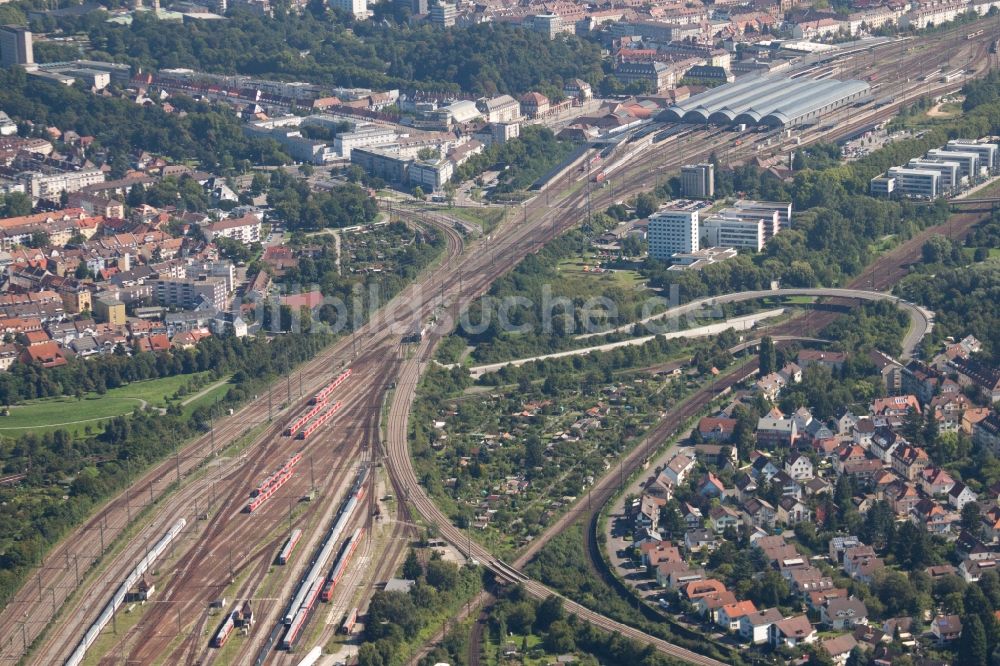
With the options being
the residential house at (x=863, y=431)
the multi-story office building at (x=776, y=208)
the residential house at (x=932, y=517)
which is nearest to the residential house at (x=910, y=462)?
the residential house at (x=863, y=431)

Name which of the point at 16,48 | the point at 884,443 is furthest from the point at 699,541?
the point at 16,48

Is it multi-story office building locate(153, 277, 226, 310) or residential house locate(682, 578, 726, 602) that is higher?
multi-story office building locate(153, 277, 226, 310)

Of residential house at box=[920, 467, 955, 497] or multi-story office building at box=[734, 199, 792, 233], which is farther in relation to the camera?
multi-story office building at box=[734, 199, 792, 233]

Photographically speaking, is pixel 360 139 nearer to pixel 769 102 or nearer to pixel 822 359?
pixel 769 102

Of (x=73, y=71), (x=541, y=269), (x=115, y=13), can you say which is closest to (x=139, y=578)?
(x=541, y=269)

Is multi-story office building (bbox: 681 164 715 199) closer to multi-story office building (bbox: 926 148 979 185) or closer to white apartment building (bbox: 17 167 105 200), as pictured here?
multi-story office building (bbox: 926 148 979 185)

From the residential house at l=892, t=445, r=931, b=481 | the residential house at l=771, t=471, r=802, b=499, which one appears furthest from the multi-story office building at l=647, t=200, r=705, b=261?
the residential house at l=771, t=471, r=802, b=499

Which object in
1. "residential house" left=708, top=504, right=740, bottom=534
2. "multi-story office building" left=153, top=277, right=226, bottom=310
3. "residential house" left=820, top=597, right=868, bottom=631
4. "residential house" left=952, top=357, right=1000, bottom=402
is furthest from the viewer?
"multi-story office building" left=153, top=277, right=226, bottom=310
